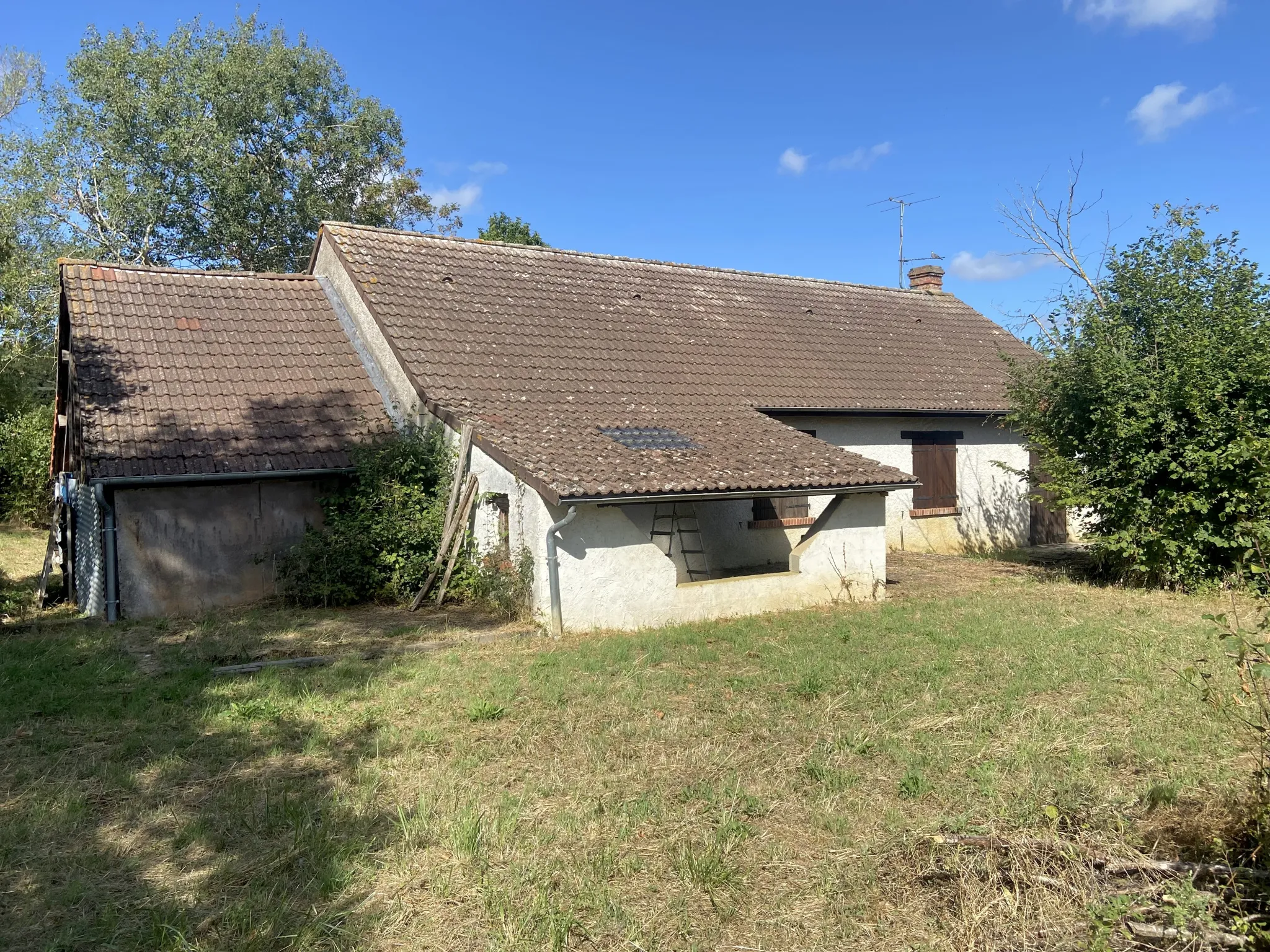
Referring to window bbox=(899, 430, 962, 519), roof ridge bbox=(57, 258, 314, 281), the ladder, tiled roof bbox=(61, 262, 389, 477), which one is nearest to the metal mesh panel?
tiled roof bbox=(61, 262, 389, 477)

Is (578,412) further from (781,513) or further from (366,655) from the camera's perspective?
(366,655)

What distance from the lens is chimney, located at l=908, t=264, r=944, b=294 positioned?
2494 cm

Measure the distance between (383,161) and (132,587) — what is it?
2607cm

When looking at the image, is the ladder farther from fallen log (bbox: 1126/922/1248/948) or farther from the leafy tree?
fallen log (bbox: 1126/922/1248/948)

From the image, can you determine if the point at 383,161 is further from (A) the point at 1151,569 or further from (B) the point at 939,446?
(A) the point at 1151,569

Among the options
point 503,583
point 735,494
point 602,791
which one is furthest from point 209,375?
point 602,791

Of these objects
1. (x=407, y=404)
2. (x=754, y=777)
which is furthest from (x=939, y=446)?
(x=754, y=777)

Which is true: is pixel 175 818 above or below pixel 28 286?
below

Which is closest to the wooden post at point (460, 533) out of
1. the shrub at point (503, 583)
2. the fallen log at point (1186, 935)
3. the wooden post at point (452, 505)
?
the wooden post at point (452, 505)

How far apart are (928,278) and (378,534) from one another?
59.9ft

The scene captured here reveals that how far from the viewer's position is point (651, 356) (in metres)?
16.3

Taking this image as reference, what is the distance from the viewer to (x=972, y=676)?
320 inches

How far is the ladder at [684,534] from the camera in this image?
1420cm

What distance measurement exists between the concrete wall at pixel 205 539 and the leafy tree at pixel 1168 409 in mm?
11670
